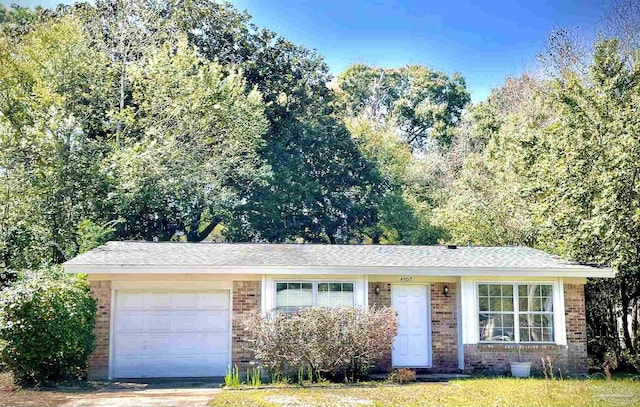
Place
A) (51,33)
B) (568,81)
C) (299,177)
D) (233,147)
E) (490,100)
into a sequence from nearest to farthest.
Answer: (568,81), (51,33), (233,147), (299,177), (490,100)

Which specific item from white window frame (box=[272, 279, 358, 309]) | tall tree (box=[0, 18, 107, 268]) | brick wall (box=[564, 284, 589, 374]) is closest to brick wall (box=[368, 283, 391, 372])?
white window frame (box=[272, 279, 358, 309])

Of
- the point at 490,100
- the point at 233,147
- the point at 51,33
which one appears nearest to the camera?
the point at 51,33

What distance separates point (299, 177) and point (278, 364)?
1662cm

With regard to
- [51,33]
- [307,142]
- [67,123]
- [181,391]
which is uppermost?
[51,33]

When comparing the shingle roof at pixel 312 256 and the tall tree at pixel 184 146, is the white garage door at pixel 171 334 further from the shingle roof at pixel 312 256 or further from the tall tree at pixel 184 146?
the tall tree at pixel 184 146

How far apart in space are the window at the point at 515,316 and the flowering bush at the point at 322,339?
2.52m

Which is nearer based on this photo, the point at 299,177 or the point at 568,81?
the point at 568,81

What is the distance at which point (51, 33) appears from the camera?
72.0ft

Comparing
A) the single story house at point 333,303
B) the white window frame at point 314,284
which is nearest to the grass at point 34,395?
the single story house at point 333,303

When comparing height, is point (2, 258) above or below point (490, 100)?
below

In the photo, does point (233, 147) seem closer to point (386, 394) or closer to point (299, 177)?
point (299, 177)

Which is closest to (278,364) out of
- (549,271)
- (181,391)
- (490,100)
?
(181,391)

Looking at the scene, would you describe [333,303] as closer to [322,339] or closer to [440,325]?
[322,339]

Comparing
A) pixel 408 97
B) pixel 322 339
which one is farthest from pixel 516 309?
pixel 408 97
